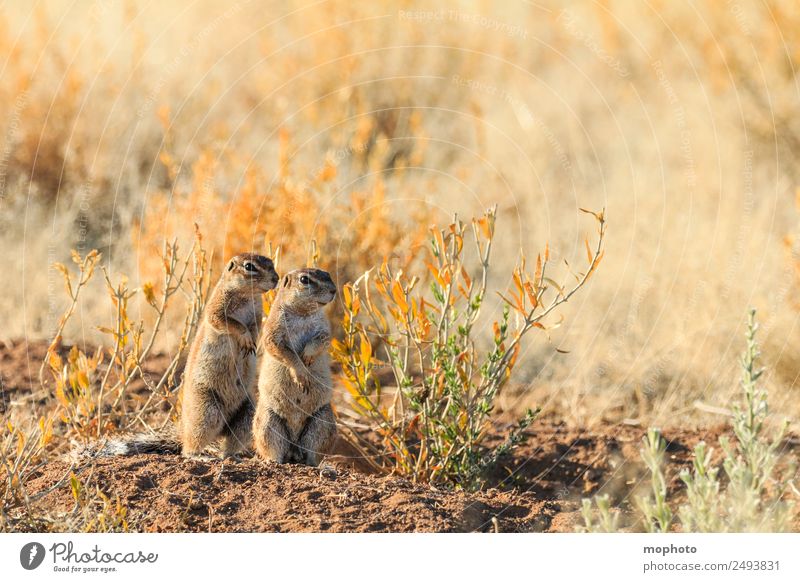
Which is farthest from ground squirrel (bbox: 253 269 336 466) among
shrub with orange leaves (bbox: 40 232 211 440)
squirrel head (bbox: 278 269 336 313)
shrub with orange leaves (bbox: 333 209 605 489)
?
shrub with orange leaves (bbox: 40 232 211 440)

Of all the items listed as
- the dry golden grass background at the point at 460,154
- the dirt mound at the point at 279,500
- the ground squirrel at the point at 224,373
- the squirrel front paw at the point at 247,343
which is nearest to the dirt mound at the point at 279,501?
the dirt mound at the point at 279,500

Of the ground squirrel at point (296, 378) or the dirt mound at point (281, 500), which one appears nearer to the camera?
the dirt mound at point (281, 500)

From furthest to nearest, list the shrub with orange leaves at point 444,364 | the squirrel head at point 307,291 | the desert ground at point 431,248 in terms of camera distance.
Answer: the squirrel head at point 307,291
the shrub with orange leaves at point 444,364
the desert ground at point 431,248

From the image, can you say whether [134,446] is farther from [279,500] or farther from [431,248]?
[431,248]

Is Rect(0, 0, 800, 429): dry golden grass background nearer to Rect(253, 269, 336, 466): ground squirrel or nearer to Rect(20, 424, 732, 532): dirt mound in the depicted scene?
Rect(253, 269, 336, 466): ground squirrel

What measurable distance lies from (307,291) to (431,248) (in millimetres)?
731

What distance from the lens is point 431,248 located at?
575 cm

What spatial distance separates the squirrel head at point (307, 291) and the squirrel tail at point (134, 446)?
116 centimetres

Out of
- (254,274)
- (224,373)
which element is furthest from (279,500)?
(254,274)
